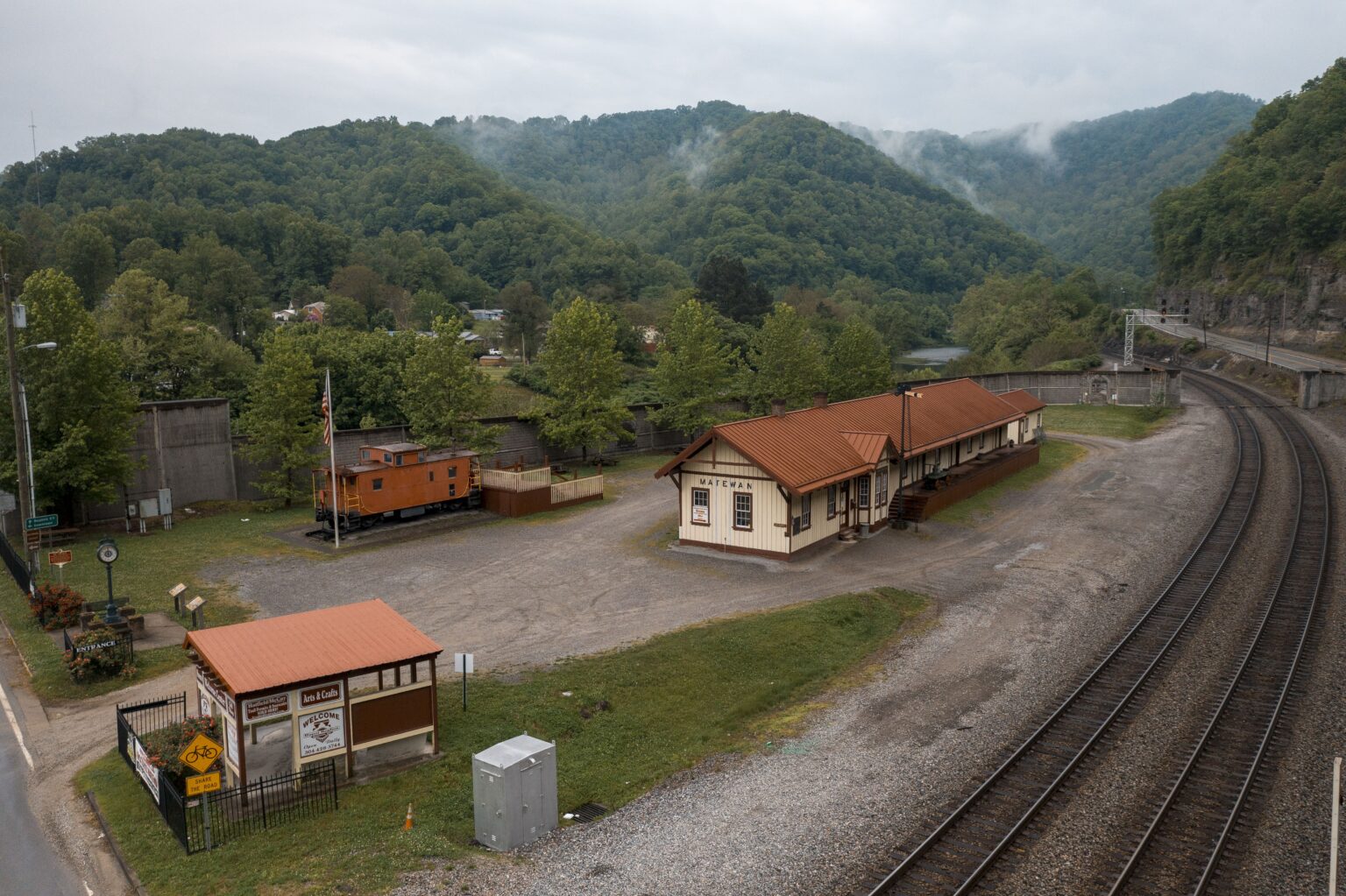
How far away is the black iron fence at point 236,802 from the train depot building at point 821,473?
58.8 feet

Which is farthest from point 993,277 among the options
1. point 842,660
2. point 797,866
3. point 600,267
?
point 797,866

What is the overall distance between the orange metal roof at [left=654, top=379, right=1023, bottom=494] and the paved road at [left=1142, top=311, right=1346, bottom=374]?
41315 millimetres

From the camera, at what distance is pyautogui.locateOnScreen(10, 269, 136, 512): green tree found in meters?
32.4

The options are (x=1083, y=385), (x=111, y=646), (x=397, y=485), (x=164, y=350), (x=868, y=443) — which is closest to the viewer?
A: (x=111, y=646)

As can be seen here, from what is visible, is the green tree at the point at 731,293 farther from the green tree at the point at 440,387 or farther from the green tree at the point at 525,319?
the green tree at the point at 440,387

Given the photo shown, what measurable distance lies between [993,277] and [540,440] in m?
110

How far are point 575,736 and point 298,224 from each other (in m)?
113

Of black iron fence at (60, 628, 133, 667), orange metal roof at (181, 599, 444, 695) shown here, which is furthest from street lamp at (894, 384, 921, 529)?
black iron fence at (60, 628, 133, 667)

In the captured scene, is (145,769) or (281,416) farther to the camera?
(281,416)

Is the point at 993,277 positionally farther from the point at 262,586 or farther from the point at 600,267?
the point at 262,586

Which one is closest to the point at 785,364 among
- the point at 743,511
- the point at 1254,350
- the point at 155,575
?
the point at 743,511

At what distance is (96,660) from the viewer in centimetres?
2084

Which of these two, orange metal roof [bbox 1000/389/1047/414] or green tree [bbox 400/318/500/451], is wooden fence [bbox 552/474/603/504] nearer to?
green tree [bbox 400/318/500/451]

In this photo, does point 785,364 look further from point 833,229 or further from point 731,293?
point 833,229
